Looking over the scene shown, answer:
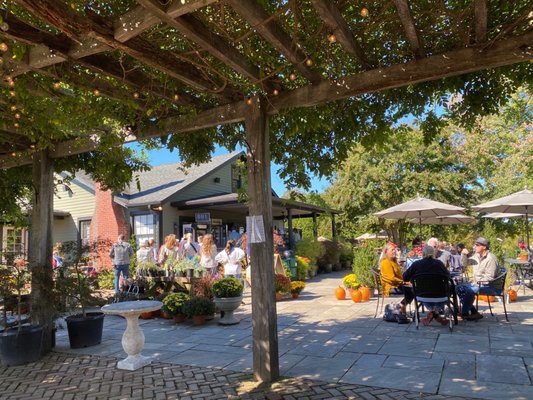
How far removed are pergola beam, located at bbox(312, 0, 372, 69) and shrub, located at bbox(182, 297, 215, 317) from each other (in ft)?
17.9

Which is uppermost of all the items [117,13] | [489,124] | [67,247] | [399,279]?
[489,124]

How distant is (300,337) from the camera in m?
6.62

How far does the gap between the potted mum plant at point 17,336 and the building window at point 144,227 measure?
1007 centimetres

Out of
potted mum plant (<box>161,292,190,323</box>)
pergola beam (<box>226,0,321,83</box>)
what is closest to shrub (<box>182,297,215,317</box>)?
potted mum plant (<box>161,292,190,323</box>)

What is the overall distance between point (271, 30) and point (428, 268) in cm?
464

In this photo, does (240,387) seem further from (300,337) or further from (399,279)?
(399,279)

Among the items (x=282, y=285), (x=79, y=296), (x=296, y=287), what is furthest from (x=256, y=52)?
(x=296, y=287)

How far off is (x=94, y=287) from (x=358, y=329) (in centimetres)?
438

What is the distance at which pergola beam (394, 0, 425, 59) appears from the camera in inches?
124

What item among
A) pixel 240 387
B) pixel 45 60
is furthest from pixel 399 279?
pixel 45 60

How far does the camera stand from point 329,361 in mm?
5301

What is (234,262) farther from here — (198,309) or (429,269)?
(429,269)

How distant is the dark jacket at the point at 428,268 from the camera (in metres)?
6.49

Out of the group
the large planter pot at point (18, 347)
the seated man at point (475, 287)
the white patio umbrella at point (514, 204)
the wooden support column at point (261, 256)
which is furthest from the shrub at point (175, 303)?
the white patio umbrella at point (514, 204)
